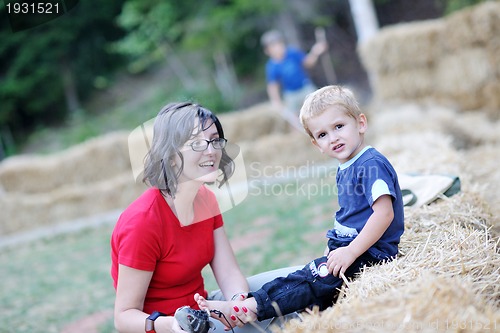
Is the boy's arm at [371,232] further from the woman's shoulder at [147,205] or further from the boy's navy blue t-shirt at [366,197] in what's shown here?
the woman's shoulder at [147,205]

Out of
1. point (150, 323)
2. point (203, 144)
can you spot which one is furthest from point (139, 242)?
point (203, 144)

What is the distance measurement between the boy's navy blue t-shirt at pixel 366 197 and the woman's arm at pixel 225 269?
48cm

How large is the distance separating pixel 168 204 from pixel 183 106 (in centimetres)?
42

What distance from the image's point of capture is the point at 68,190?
32.2 ft

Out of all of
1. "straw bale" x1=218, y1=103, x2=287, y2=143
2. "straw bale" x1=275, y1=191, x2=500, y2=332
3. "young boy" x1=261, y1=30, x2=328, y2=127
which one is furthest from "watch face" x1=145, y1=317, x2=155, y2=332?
"straw bale" x1=218, y1=103, x2=287, y2=143

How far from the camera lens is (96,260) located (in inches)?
250

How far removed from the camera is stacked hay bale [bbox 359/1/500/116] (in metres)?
8.47

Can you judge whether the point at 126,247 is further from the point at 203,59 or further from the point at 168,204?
the point at 203,59

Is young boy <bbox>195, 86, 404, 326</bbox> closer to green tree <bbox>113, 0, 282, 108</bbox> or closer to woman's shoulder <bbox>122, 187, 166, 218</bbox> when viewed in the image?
woman's shoulder <bbox>122, 187, 166, 218</bbox>

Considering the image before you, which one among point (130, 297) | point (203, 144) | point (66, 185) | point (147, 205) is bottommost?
point (66, 185)

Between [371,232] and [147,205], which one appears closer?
[371,232]

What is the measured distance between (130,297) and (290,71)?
22.0 ft

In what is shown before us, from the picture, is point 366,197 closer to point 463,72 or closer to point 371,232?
point 371,232

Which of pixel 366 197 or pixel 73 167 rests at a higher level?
pixel 366 197
